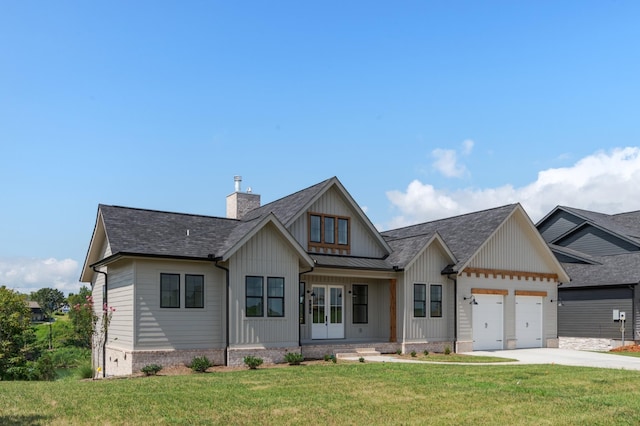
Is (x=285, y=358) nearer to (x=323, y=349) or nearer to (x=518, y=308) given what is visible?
(x=323, y=349)

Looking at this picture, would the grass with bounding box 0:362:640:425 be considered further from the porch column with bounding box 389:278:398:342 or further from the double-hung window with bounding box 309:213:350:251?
the double-hung window with bounding box 309:213:350:251

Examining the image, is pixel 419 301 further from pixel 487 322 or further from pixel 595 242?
pixel 595 242

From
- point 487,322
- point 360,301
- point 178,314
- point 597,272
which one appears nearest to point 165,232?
point 178,314

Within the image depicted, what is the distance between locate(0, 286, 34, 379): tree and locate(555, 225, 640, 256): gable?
105ft

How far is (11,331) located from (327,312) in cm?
1811

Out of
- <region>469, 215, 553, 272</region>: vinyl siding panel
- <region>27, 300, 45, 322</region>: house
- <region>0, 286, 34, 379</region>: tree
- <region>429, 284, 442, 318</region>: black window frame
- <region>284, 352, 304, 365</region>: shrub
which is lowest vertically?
<region>27, 300, 45, 322</region>: house

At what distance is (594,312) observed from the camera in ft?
103

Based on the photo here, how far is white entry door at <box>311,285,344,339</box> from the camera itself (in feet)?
77.4

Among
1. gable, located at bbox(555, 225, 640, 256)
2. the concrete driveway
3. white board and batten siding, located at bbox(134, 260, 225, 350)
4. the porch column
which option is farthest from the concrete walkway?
gable, located at bbox(555, 225, 640, 256)

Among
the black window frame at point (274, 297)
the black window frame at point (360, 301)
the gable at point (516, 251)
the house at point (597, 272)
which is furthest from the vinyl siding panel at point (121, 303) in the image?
the house at point (597, 272)

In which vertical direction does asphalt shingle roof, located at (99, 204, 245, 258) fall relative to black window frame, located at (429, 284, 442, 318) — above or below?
above

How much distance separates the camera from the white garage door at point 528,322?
1064 inches

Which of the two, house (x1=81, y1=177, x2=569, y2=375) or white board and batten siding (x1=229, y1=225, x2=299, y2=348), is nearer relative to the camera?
house (x1=81, y1=177, x2=569, y2=375)

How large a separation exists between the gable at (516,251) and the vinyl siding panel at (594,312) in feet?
14.9
